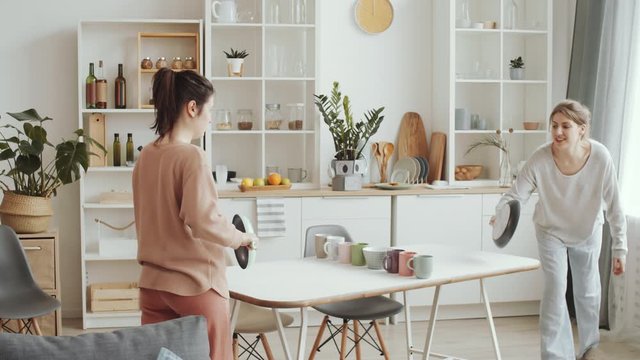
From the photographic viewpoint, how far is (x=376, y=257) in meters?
3.64

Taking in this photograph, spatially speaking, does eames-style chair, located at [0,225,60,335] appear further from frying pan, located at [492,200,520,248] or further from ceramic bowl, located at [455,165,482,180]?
ceramic bowl, located at [455,165,482,180]

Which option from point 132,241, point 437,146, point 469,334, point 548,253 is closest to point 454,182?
point 437,146

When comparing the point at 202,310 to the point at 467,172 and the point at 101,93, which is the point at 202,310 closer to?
the point at 101,93

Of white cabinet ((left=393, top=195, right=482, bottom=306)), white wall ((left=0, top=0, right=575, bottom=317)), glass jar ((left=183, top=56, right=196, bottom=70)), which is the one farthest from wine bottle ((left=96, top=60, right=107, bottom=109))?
white cabinet ((left=393, top=195, right=482, bottom=306))

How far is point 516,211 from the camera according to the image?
12.5 ft

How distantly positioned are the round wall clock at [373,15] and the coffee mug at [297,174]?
3.60ft

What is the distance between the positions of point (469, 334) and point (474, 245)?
2.10 feet

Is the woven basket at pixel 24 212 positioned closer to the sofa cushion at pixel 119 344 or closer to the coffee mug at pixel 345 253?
the coffee mug at pixel 345 253

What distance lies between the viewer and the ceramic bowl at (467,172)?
620cm

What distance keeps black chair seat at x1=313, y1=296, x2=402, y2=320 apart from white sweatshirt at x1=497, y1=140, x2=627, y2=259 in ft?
2.70

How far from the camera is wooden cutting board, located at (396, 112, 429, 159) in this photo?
623 centimetres

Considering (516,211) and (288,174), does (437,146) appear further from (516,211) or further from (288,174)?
(516,211)

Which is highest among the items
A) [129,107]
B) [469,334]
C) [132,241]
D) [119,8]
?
[119,8]

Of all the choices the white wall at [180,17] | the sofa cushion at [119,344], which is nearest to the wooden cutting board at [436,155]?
the white wall at [180,17]
